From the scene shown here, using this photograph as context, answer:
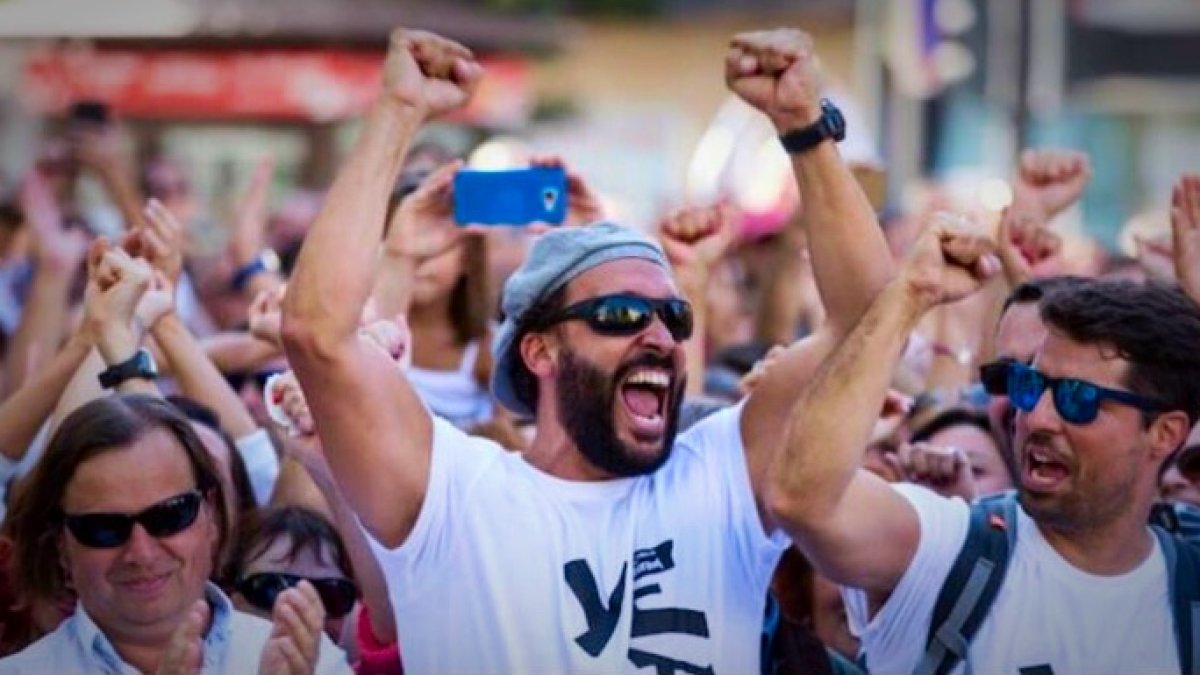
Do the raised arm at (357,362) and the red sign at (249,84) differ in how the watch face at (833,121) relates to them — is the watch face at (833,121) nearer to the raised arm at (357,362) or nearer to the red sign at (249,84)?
the raised arm at (357,362)

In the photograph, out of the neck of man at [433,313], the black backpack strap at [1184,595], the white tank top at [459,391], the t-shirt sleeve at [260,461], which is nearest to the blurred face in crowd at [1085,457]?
the black backpack strap at [1184,595]

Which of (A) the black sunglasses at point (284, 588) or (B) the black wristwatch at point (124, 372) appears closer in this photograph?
(A) the black sunglasses at point (284, 588)

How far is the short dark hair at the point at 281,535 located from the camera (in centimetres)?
571

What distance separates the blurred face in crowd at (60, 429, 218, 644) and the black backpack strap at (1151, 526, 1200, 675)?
1.80 m

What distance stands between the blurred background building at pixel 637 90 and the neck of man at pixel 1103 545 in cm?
763

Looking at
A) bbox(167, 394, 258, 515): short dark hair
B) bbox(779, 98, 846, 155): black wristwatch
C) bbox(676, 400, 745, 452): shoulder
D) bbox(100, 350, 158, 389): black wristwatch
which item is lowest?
bbox(167, 394, 258, 515): short dark hair

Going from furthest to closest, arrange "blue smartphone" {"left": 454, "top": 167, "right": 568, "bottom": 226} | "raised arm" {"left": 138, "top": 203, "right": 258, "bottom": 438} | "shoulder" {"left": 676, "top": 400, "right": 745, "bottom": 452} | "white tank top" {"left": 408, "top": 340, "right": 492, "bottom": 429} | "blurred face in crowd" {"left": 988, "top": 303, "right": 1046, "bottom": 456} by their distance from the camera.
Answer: "white tank top" {"left": 408, "top": 340, "right": 492, "bottom": 429} < "raised arm" {"left": 138, "top": 203, "right": 258, "bottom": 438} < "blue smartphone" {"left": 454, "top": 167, "right": 568, "bottom": 226} < "blurred face in crowd" {"left": 988, "top": 303, "right": 1046, "bottom": 456} < "shoulder" {"left": 676, "top": 400, "right": 745, "bottom": 452}

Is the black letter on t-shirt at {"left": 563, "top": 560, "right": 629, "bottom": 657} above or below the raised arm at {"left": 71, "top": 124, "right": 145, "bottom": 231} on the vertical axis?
above

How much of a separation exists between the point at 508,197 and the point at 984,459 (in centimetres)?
131

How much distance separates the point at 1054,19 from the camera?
62.0ft

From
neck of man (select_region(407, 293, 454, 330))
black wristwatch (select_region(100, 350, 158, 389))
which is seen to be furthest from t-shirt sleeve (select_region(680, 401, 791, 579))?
neck of man (select_region(407, 293, 454, 330))

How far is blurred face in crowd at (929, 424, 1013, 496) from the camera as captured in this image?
248 inches

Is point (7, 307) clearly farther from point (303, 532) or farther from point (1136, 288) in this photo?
point (1136, 288)

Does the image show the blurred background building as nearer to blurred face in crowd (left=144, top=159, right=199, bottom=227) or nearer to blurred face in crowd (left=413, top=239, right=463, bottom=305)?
blurred face in crowd (left=144, top=159, right=199, bottom=227)
